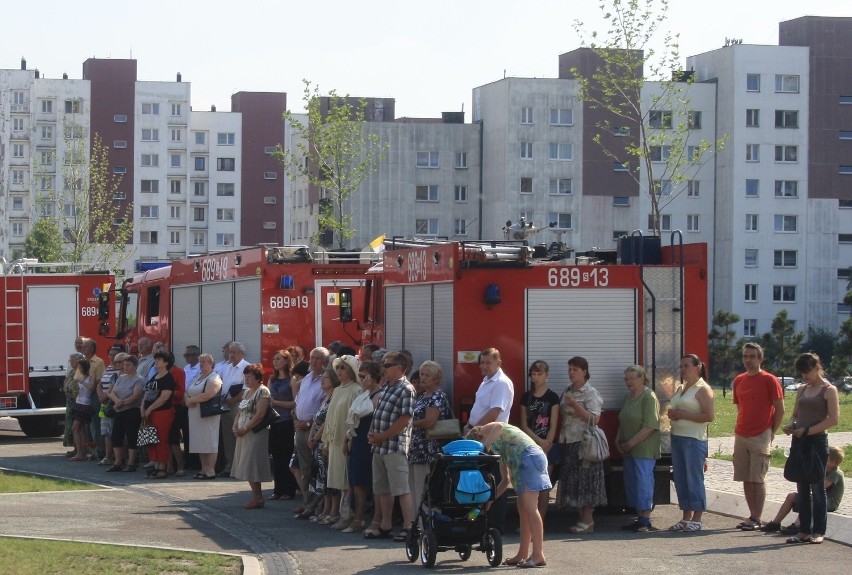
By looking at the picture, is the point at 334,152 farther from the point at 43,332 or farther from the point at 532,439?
the point at 532,439

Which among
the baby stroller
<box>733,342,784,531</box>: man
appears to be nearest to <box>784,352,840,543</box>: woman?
<box>733,342,784,531</box>: man

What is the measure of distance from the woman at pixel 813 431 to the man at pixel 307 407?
16.7ft

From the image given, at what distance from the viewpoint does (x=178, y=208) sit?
12588 centimetres

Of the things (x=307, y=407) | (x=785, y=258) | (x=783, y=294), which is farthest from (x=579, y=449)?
(x=785, y=258)

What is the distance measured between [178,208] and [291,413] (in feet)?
363

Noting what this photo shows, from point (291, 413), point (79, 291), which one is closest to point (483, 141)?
point (79, 291)

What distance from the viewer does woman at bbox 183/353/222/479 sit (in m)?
19.2

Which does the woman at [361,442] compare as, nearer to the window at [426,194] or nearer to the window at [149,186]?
the window at [426,194]

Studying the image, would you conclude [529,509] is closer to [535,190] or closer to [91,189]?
[91,189]

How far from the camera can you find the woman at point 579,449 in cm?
1402

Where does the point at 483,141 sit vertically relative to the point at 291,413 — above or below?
above

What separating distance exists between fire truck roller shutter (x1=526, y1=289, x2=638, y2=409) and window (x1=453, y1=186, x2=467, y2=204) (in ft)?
265

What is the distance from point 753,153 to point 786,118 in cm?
298

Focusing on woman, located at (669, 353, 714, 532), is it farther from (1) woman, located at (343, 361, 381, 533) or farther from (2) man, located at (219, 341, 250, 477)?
(2) man, located at (219, 341, 250, 477)
